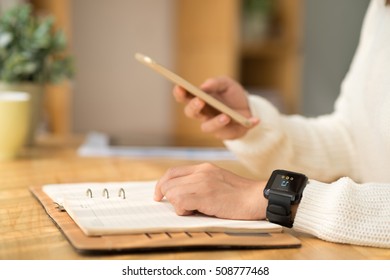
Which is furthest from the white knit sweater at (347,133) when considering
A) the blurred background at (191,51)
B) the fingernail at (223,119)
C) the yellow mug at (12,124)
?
the blurred background at (191,51)

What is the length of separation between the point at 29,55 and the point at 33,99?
0.11 m

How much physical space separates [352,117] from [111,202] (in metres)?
0.63

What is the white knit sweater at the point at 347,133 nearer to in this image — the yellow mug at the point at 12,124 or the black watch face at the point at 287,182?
the black watch face at the point at 287,182

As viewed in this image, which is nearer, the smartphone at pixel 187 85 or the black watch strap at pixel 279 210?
the black watch strap at pixel 279 210

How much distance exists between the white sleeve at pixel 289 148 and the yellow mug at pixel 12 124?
18.7 inches

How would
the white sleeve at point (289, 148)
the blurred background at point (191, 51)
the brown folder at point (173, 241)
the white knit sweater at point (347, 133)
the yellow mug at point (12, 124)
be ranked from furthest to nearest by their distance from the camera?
the blurred background at point (191, 51) < the yellow mug at point (12, 124) < the white sleeve at point (289, 148) < the white knit sweater at point (347, 133) < the brown folder at point (173, 241)

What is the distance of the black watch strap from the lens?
2.71 ft

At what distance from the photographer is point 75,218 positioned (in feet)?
Answer: 2.65

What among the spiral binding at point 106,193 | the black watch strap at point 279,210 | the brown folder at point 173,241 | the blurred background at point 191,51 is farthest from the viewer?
the blurred background at point 191,51

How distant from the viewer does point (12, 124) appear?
1509mm

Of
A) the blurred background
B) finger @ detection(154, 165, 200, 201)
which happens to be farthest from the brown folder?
the blurred background

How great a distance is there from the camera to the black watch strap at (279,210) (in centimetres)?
83

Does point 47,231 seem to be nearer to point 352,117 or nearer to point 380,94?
point 380,94

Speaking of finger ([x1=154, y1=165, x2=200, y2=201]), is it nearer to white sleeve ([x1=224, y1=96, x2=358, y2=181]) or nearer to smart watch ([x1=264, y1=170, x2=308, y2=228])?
smart watch ([x1=264, y1=170, x2=308, y2=228])
